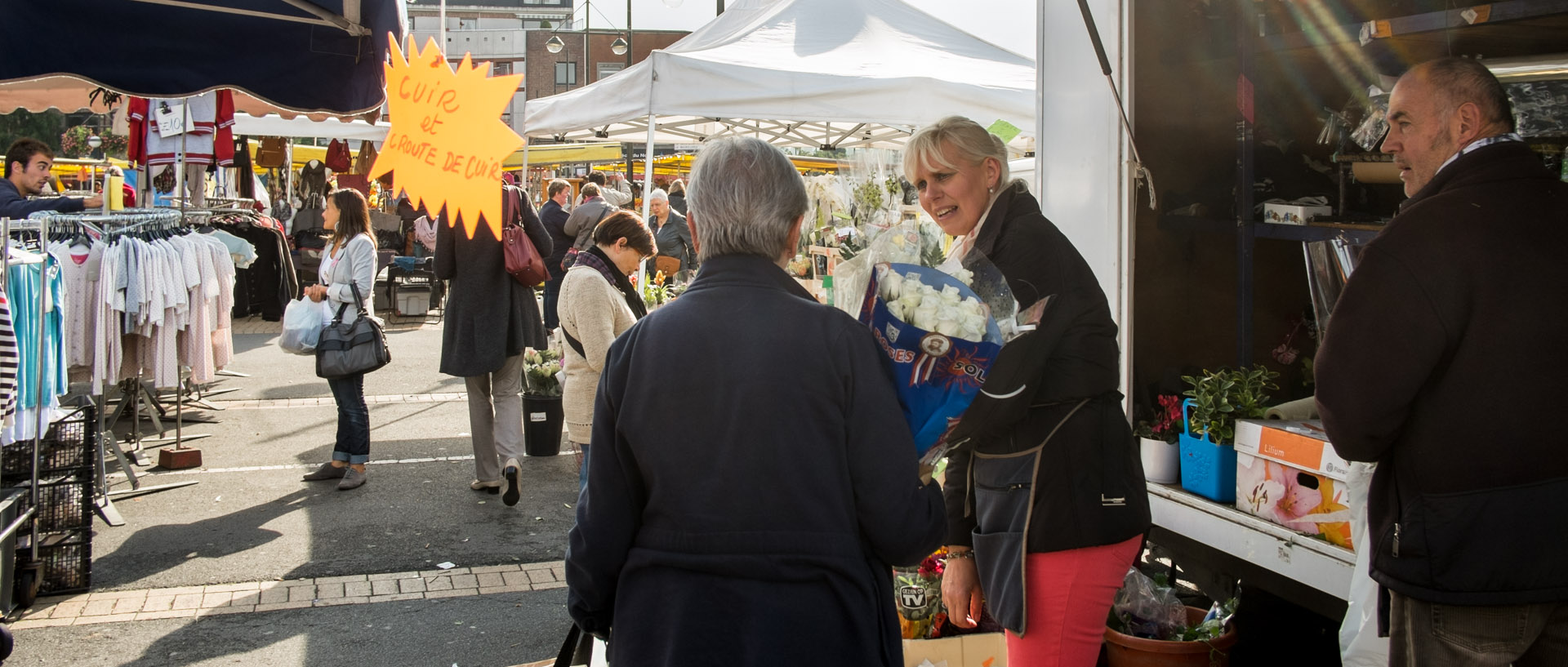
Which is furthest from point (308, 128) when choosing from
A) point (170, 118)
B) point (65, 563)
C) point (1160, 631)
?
point (1160, 631)

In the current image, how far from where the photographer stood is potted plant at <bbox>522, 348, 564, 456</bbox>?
751 cm

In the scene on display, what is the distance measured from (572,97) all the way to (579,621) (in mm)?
7253

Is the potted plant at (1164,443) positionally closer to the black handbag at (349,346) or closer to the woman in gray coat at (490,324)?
the woman in gray coat at (490,324)

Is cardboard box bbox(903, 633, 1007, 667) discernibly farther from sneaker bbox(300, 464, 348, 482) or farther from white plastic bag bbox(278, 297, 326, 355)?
sneaker bbox(300, 464, 348, 482)

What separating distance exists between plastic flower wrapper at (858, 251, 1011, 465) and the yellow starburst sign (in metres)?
1.55

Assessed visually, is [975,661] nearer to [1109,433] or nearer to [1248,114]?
[1109,433]

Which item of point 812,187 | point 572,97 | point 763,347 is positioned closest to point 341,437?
point 572,97

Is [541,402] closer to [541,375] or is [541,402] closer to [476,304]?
[541,375]

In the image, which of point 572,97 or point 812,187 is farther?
point 572,97

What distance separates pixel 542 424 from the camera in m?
7.61

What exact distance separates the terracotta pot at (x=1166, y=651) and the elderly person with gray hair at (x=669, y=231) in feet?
29.5

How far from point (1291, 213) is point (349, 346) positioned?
524 cm

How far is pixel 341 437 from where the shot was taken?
6.77 meters

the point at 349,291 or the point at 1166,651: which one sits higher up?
the point at 349,291
